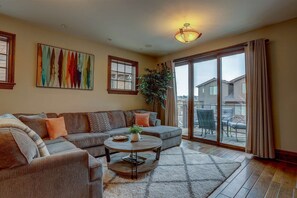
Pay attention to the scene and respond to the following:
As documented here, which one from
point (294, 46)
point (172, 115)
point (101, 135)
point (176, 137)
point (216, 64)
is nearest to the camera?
point (294, 46)

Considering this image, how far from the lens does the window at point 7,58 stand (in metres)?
3.20

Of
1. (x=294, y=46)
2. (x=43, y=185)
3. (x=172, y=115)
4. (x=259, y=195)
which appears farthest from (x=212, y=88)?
(x=43, y=185)

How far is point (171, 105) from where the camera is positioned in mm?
5238

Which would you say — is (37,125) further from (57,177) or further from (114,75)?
(114,75)

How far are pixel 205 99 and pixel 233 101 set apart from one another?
0.75 m

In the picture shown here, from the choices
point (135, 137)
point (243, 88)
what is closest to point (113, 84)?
point (135, 137)

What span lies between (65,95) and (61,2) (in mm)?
2011

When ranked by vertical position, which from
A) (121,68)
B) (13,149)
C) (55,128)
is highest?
(121,68)

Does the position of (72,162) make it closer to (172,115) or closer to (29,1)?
(29,1)

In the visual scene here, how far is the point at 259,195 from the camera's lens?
81.9 inches

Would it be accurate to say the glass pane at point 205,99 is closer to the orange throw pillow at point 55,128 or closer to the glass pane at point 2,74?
the orange throw pillow at point 55,128

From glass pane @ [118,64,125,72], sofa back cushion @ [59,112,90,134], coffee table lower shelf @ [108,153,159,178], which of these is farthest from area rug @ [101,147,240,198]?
glass pane @ [118,64,125,72]

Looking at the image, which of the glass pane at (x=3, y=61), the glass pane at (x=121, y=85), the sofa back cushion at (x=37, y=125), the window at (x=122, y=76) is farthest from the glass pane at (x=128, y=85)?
the glass pane at (x=3, y=61)

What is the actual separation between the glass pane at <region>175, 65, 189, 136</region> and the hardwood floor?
1.93 metres
